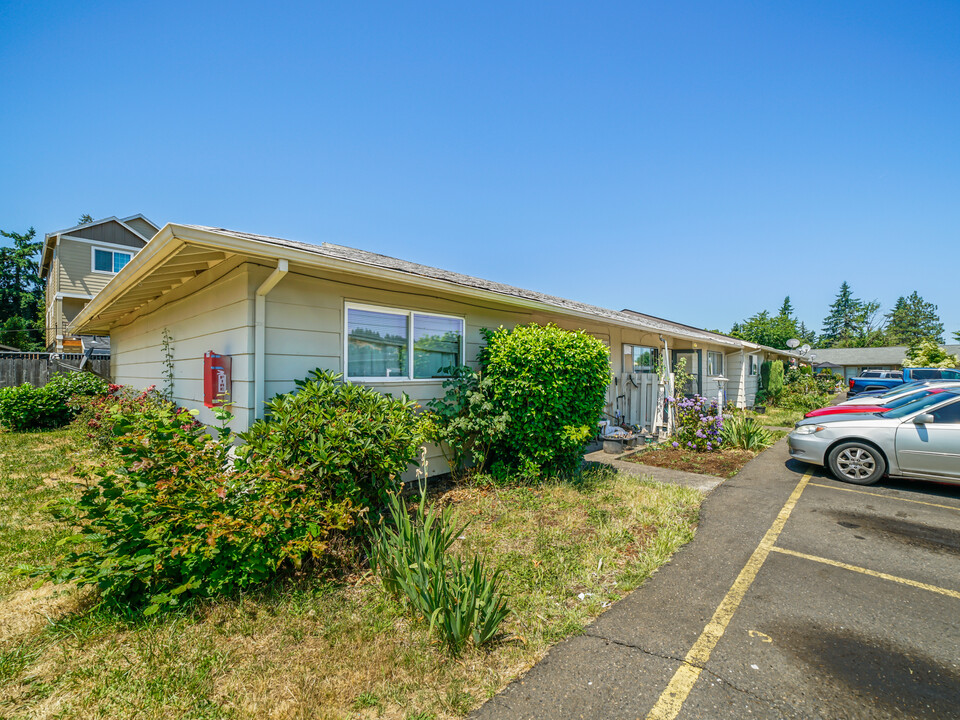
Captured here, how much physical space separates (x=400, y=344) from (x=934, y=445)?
315 inches

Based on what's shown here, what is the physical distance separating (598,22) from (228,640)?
9.91 metres

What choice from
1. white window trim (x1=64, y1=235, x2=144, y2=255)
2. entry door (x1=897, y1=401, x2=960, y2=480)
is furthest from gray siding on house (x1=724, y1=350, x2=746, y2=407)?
white window trim (x1=64, y1=235, x2=144, y2=255)

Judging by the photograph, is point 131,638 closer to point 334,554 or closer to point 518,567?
point 334,554

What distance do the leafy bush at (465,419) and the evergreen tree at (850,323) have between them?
9073 cm

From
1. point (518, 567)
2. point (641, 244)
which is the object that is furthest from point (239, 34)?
point (641, 244)

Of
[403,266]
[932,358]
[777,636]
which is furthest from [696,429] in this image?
[932,358]

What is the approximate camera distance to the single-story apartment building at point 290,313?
433 centimetres

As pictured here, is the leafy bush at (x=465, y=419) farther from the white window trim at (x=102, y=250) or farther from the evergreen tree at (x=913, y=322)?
the evergreen tree at (x=913, y=322)

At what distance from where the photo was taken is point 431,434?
17.5 feet

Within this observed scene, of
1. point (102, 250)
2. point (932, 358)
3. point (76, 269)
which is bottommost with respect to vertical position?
point (932, 358)

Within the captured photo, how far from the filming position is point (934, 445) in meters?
5.75

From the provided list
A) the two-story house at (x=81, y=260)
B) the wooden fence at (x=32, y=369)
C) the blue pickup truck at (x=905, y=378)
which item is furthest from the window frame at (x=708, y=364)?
the two-story house at (x=81, y=260)

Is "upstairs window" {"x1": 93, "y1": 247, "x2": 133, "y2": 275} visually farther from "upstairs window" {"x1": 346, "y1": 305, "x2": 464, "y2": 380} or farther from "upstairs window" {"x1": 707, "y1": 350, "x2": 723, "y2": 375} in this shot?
"upstairs window" {"x1": 707, "y1": 350, "x2": 723, "y2": 375}

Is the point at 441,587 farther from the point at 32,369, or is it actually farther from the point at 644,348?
the point at 32,369
